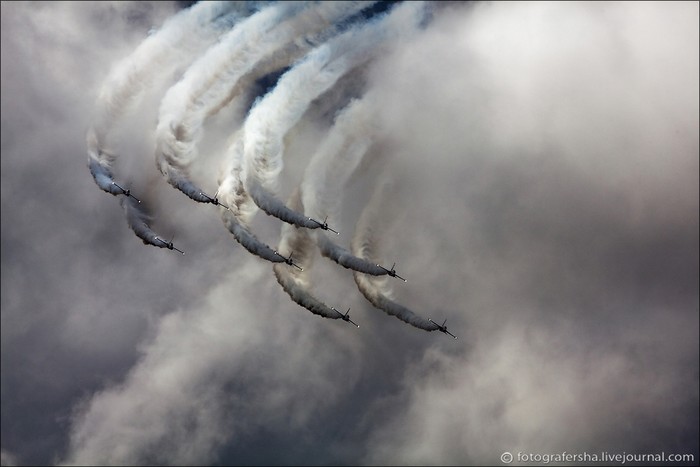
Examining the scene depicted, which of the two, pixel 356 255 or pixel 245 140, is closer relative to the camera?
pixel 245 140

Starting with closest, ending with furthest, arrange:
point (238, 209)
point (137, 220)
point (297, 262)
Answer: point (238, 209) < point (137, 220) < point (297, 262)

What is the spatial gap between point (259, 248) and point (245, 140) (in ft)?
23.3

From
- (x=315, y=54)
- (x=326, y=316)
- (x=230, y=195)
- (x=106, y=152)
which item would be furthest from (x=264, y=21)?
(x=326, y=316)

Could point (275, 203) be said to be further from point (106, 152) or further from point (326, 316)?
point (106, 152)

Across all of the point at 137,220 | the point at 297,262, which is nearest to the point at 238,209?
the point at 297,262

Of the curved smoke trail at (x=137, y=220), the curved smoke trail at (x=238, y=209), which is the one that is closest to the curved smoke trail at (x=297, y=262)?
the curved smoke trail at (x=238, y=209)

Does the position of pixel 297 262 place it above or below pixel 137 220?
below

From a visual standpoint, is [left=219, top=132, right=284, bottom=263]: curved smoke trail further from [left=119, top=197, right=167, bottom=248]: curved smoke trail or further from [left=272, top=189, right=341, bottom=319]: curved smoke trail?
[left=119, top=197, right=167, bottom=248]: curved smoke trail

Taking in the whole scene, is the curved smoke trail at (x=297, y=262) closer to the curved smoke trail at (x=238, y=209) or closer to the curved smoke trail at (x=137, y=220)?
the curved smoke trail at (x=238, y=209)

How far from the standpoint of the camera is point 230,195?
159ft

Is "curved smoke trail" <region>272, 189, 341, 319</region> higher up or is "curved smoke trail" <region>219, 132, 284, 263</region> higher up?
"curved smoke trail" <region>219, 132, 284, 263</region>

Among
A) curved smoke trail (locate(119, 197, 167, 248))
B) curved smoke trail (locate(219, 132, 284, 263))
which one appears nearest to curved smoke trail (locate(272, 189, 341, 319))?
curved smoke trail (locate(219, 132, 284, 263))

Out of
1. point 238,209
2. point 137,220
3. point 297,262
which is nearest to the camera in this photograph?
point 238,209

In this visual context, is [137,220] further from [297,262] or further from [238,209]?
[297,262]
